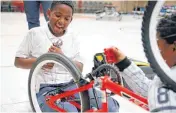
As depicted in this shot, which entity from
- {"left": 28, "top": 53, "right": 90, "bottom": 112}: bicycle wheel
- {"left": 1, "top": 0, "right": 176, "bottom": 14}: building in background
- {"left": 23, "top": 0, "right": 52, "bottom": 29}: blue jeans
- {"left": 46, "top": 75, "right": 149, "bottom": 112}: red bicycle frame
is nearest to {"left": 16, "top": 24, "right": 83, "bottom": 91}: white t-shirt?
{"left": 28, "top": 53, "right": 90, "bottom": 112}: bicycle wheel

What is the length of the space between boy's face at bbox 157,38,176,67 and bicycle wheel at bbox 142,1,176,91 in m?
0.01

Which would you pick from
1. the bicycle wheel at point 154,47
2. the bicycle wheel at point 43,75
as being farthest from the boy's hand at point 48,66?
the bicycle wheel at point 154,47

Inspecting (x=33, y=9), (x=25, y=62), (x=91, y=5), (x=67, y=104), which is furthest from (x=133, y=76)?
(x=91, y=5)

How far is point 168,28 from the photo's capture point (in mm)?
1056

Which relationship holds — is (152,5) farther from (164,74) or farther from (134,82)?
(134,82)

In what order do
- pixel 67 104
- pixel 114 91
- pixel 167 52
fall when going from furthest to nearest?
pixel 67 104 → pixel 114 91 → pixel 167 52

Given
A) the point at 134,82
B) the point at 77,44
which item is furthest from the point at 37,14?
the point at 134,82

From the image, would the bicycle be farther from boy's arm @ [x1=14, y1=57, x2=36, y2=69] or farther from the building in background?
the building in background

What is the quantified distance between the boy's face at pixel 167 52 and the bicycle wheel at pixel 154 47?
1 centimetres

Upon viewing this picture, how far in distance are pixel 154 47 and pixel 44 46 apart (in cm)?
80

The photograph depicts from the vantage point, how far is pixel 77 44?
1.78m

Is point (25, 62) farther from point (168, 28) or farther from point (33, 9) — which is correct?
point (33, 9)

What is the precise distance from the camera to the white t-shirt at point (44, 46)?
1671 millimetres

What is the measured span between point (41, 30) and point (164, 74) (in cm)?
86
